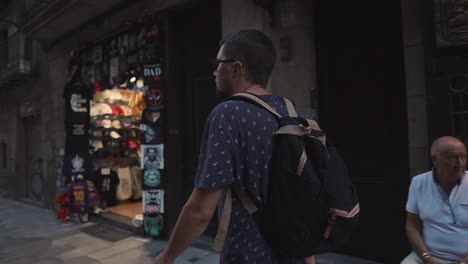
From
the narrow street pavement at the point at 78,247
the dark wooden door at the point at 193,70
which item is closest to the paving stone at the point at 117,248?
the narrow street pavement at the point at 78,247

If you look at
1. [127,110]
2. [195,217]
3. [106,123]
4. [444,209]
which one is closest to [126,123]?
[127,110]

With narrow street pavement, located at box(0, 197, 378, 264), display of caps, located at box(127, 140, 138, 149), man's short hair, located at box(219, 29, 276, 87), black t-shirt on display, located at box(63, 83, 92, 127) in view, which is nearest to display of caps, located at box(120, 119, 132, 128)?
display of caps, located at box(127, 140, 138, 149)

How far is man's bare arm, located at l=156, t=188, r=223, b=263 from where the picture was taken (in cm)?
125

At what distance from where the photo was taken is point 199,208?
1.26 metres

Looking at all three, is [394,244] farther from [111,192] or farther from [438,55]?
[111,192]

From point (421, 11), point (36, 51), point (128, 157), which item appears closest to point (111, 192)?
point (128, 157)

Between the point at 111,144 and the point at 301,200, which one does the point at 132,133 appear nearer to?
the point at 111,144

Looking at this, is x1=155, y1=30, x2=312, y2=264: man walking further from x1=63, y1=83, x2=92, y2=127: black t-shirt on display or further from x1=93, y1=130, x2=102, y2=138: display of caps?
x1=93, y1=130, x2=102, y2=138: display of caps

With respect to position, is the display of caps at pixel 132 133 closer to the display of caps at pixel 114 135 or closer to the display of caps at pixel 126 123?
the display of caps at pixel 126 123

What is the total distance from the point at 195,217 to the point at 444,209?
7.19ft

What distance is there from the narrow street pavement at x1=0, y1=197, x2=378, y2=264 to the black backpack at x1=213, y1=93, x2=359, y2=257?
3235mm

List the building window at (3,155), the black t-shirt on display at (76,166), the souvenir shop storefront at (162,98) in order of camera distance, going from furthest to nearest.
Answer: the building window at (3,155)
the black t-shirt on display at (76,166)
the souvenir shop storefront at (162,98)

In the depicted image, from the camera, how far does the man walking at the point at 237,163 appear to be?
124cm

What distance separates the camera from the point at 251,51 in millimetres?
1389
